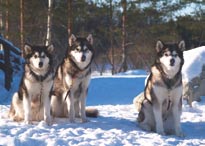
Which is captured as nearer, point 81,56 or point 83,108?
point 81,56

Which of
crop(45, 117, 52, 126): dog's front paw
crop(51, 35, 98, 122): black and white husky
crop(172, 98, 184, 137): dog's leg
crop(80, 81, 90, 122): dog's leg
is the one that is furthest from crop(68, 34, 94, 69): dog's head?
crop(172, 98, 184, 137): dog's leg

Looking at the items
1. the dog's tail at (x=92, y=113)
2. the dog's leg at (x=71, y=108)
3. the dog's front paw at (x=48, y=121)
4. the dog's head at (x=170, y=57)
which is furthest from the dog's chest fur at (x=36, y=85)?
the dog's head at (x=170, y=57)

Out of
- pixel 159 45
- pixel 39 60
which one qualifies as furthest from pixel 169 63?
pixel 39 60

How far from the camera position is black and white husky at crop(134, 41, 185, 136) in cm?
576

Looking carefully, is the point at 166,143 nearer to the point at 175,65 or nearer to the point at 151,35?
the point at 175,65

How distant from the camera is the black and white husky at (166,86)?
5758 millimetres

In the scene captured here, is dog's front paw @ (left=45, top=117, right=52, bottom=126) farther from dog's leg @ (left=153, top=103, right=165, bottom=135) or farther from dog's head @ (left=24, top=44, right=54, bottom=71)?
dog's leg @ (left=153, top=103, right=165, bottom=135)

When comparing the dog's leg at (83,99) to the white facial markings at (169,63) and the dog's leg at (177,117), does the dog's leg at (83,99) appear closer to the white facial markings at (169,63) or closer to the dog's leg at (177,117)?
the white facial markings at (169,63)

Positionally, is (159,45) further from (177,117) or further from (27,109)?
(27,109)

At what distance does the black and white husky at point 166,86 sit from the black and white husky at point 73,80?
39.3 inches

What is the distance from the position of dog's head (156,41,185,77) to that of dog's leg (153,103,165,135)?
0.49 metres

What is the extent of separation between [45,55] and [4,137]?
4.50 ft

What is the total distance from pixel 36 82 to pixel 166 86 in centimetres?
185

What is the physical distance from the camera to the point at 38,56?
5.71 meters
